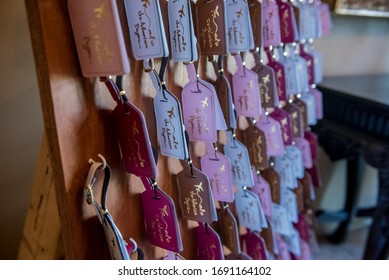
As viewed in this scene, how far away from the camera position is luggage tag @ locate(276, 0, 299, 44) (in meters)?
0.54

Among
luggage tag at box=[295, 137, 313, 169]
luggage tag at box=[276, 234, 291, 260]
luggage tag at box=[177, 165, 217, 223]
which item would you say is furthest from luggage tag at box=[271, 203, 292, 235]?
luggage tag at box=[177, 165, 217, 223]

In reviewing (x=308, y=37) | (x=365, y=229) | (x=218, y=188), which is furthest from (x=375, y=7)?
(x=218, y=188)

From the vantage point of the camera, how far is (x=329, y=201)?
1449mm

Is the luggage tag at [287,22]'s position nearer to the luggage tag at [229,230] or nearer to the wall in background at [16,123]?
the luggage tag at [229,230]

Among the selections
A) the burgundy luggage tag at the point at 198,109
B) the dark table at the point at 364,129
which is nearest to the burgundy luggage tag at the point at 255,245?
the burgundy luggage tag at the point at 198,109

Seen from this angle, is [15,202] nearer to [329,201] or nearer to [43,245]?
[43,245]

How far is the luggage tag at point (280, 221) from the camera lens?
63cm

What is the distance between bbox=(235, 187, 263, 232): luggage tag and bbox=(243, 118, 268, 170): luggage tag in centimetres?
5

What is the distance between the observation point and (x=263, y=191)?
557mm

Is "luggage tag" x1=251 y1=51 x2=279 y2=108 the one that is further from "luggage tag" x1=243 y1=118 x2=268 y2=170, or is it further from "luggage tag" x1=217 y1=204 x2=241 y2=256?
"luggage tag" x1=217 y1=204 x2=241 y2=256

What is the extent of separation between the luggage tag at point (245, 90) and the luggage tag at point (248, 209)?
0.12m

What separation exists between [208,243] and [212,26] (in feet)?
0.88

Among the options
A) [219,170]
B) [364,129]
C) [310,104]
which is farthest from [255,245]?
[364,129]
